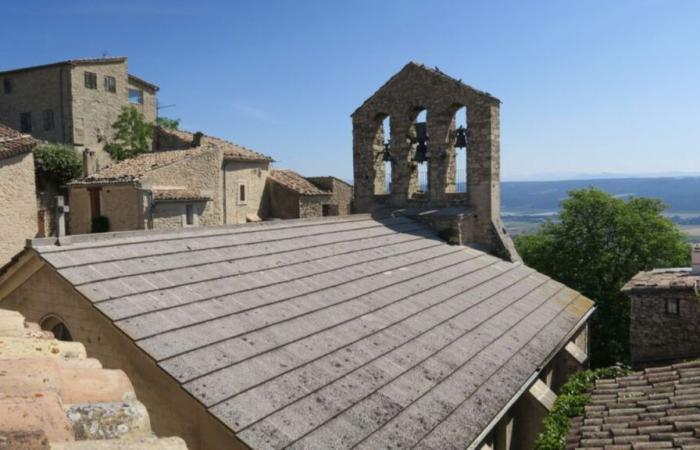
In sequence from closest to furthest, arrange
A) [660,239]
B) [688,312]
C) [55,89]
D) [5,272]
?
[5,272]
[688,312]
[660,239]
[55,89]

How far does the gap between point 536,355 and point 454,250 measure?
178 inches

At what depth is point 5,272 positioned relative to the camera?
22.2 ft

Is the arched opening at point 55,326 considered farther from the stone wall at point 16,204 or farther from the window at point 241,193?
the window at point 241,193

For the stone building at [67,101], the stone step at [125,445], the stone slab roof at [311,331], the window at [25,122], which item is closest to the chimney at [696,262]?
the stone slab roof at [311,331]

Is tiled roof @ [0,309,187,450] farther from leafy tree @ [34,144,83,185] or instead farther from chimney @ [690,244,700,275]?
leafy tree @ [34,144,83,185]

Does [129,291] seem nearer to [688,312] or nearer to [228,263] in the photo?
[228,263]

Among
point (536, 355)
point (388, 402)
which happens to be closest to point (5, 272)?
point (388, 402)

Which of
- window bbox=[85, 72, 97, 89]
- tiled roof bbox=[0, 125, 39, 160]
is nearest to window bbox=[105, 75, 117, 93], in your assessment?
window bbox=[85, 72, 97, 89]

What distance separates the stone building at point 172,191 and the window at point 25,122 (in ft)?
44.5

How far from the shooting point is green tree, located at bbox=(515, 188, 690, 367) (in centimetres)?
2134

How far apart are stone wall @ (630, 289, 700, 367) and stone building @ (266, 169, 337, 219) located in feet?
68.8

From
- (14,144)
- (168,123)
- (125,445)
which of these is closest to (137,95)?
(168,123)

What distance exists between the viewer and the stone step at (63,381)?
3.79 m

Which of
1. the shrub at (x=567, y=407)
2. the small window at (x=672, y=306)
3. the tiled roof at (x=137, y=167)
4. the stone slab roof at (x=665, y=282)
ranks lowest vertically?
the shrub at (x=567, y=407)
